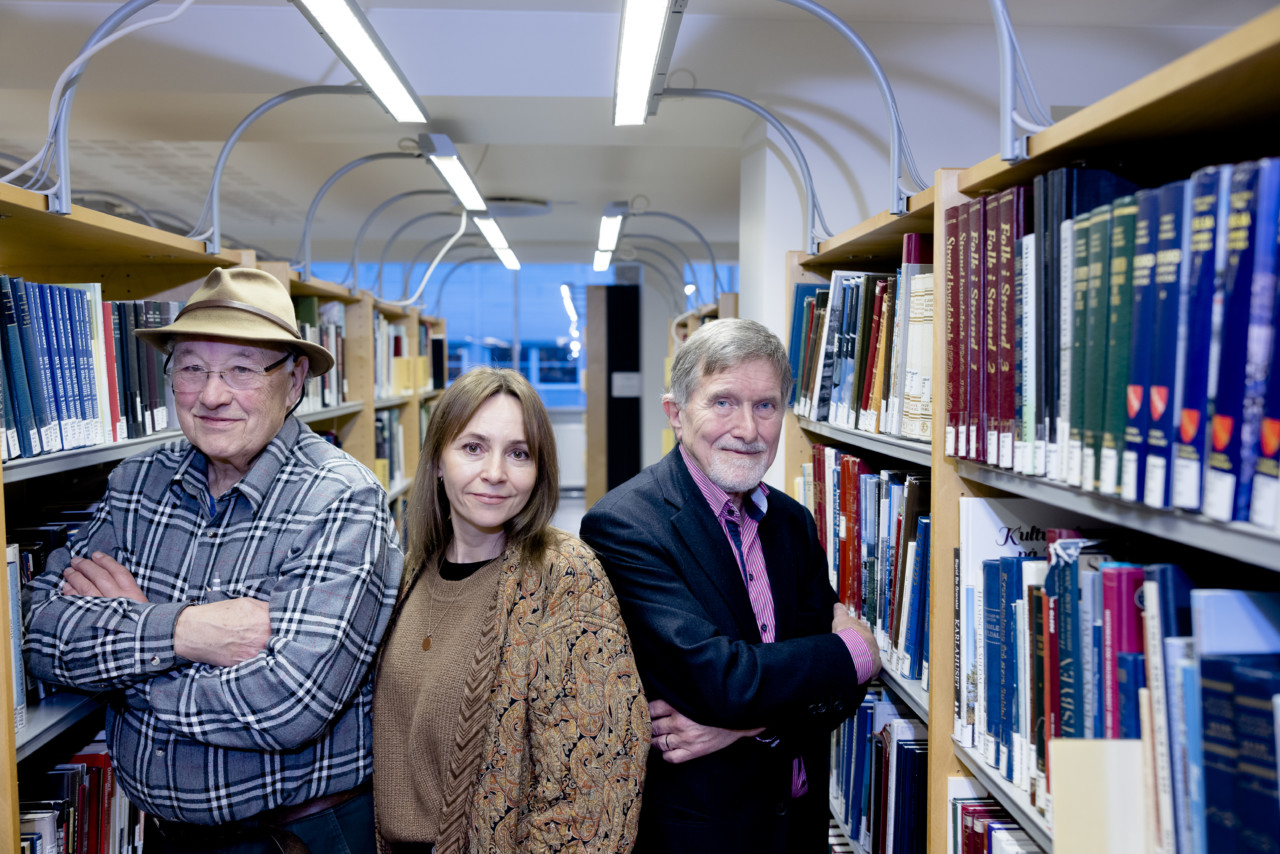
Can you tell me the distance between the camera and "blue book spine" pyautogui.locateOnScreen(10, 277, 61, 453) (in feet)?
5.30

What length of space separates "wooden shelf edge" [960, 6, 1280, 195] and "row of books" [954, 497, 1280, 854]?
48cm

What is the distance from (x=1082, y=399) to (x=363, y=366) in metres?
4.18

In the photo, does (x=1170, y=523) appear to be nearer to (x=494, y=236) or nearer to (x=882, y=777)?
(x=882, y=777)

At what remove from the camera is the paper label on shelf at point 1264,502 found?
2.43ft

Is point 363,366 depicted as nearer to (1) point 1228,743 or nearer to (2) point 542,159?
(2) point 542,159

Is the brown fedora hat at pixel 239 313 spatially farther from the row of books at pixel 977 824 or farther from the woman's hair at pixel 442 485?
the row of books at pixel 977 824

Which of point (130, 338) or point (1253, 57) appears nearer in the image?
point (1253, 57)

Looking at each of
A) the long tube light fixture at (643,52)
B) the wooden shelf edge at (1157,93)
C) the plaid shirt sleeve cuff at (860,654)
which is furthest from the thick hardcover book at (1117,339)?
the long tube light fixture at (643,52)

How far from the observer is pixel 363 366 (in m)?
4.68

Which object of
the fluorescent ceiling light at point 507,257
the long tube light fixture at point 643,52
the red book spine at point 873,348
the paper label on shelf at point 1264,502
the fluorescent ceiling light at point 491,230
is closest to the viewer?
the paper label on shelf at point 1264,502

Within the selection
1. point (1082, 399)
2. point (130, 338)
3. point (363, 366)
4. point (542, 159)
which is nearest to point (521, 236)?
point (542, 159)

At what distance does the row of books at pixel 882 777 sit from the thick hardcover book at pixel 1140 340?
0.95 m

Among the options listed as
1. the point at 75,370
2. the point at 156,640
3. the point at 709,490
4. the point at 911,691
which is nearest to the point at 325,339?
the point at 75,370

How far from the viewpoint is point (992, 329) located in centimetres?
124
